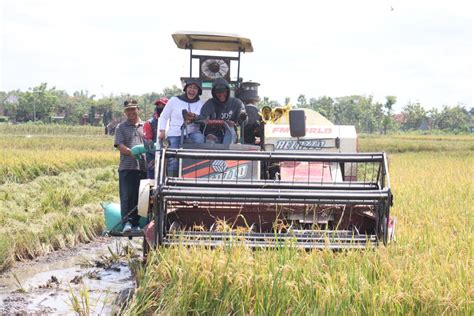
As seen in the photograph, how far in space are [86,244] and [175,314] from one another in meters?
5.00

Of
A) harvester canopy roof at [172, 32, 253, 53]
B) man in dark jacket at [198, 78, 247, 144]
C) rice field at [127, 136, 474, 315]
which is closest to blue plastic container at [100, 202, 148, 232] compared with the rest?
man in dark jacket at [198, 78, 247, 144]

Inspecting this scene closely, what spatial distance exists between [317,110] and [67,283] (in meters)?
73.3

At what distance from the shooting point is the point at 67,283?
6.49 meters

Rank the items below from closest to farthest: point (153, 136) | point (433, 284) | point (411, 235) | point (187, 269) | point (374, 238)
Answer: point (433, 284)
point (187, 269)
point (374, 238)
point (411, 235)
point (153, 136)

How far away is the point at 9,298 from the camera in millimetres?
5934

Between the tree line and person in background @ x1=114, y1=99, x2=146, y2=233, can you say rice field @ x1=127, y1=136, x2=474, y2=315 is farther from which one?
the tree line

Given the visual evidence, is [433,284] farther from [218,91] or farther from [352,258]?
[218,91]

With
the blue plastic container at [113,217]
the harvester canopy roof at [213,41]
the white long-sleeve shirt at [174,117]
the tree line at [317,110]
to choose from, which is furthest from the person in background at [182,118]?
the tree line at [317,110]

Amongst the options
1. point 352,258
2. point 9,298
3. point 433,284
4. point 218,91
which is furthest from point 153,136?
point 433,284

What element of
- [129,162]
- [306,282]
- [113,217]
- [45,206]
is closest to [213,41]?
[129,162]

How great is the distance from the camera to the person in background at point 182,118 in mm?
7215

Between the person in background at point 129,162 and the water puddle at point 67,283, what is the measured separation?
0.69 m

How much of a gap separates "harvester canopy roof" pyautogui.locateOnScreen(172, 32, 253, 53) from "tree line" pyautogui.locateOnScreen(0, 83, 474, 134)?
68.5 meters

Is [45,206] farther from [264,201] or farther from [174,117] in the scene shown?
[264,201]
